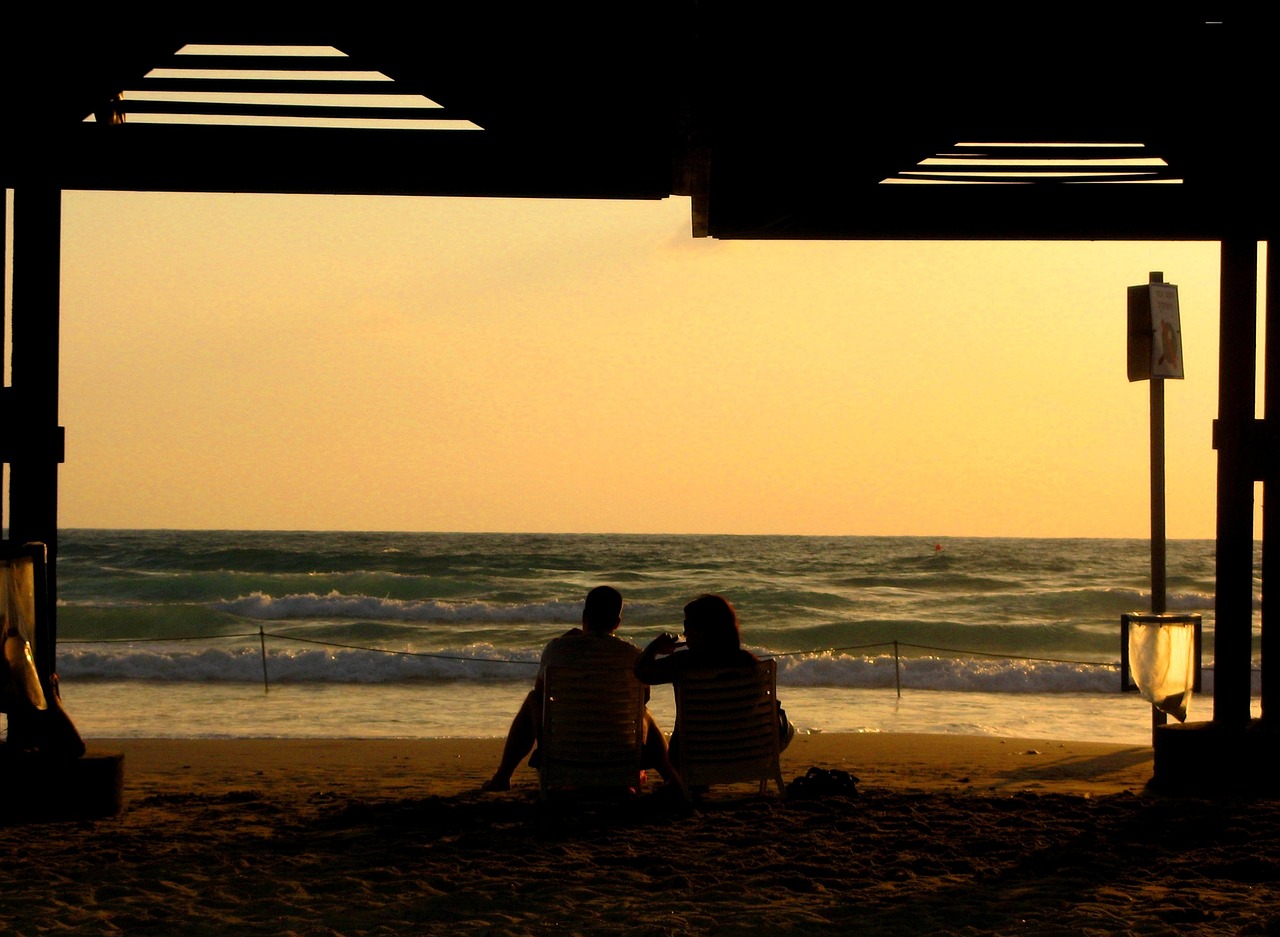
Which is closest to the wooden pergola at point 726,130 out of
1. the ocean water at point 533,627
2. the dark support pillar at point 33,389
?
the dark support pillar at point 33,389

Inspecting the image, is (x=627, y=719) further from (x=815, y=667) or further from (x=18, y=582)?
(x=815, y=667)

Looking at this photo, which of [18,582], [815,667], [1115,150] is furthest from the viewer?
[815,667]

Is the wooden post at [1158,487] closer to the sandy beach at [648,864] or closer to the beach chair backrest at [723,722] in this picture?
the sandy beach at [648,864]

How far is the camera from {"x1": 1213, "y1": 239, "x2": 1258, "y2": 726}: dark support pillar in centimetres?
595

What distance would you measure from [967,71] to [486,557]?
33702 millimetres

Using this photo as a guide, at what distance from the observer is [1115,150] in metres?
6.18

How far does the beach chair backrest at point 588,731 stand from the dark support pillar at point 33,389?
1988 mm

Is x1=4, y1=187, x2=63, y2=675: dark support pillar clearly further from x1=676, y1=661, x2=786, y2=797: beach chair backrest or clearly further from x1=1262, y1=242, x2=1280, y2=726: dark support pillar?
x1=1262, y1=242, x2=1280, y2=726: dark support pillar

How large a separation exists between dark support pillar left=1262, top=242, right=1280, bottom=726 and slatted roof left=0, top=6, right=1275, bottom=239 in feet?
1.06

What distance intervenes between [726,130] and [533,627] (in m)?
20.6

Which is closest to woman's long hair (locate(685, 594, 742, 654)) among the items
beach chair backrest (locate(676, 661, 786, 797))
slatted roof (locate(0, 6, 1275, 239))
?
beach chair backrest (locate(676, 661, 786, 797))

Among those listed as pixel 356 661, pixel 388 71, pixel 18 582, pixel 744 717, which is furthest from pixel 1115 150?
pixel 356 661

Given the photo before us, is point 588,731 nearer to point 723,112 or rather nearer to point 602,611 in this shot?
point 602,611

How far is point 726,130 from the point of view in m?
4.94
